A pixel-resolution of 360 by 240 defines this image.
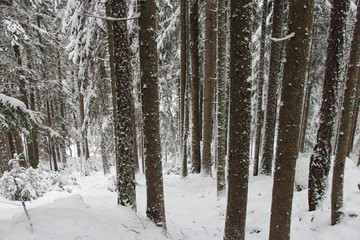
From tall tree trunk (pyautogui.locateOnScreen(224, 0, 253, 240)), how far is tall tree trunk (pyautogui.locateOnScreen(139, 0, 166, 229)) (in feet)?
5.51

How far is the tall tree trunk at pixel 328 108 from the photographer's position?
154 inches

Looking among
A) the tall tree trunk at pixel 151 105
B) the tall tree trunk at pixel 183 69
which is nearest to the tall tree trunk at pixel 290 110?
the tall tree trunk at pixel 151 105

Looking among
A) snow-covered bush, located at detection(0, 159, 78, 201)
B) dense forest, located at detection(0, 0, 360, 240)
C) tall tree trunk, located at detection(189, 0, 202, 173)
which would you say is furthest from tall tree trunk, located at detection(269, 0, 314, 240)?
snow-covered bush, located at detection(0, 159, 78, 201)

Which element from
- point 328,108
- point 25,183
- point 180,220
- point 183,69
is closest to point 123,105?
point 180,220

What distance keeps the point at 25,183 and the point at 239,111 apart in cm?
848

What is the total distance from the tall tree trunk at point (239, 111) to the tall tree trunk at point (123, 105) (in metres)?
2.54

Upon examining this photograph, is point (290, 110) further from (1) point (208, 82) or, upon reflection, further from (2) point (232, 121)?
(1) point (208, 82)

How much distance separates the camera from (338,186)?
4.02 meters

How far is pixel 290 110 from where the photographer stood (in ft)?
9.84

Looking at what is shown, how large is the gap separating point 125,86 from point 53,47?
12.9m

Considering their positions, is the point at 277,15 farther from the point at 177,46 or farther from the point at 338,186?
the point at 177,46

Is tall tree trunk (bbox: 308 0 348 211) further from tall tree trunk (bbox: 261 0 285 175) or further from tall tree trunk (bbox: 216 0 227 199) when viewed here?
tall tree trunk (bbox: 261 0 285 175)

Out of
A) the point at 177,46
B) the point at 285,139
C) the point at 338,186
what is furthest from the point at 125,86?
the point at 177,46

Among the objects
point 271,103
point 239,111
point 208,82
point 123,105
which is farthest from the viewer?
point 208,82
